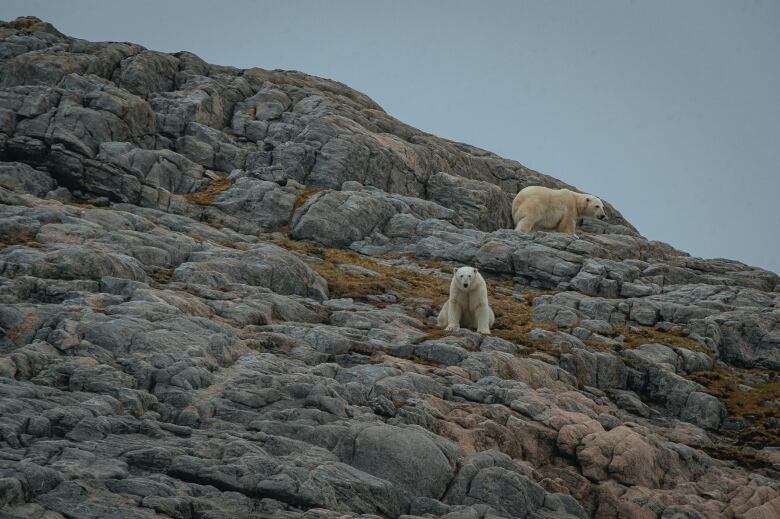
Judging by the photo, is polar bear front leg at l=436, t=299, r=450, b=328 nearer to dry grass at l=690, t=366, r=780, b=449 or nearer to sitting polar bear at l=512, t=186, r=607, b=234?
dry grass at l=690, t=366, r=780, b=449

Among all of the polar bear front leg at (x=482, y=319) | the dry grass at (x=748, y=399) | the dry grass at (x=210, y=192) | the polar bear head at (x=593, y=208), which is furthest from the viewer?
the polar bear head at (x=593, y=208)

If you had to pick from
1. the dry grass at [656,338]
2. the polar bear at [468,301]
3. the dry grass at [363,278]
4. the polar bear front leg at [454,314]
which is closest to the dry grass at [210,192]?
the dry grass at [363,278]

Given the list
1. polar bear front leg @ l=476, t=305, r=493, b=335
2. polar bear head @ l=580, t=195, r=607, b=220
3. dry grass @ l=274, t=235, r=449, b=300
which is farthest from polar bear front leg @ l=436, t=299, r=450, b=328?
polar bear head @ l=580, t=195, r=607, b=220

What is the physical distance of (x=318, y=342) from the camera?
26.6 metres

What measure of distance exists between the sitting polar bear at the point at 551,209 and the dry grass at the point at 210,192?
20.9 metres

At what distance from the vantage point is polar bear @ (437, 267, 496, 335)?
32312 mm

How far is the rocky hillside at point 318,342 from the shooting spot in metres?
17.5

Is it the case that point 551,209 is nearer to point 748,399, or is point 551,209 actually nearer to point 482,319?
point 748,399

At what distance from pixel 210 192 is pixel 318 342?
106ft

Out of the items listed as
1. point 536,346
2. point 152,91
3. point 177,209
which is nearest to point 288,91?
point 152,91

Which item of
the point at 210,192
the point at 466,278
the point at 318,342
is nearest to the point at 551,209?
the point at 210,192

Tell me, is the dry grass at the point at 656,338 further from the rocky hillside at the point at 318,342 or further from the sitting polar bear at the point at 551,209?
the sitting polar bear at the point at 551,209

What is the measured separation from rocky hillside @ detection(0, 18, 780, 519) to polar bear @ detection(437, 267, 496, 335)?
112cm

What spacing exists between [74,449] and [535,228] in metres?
45.0
